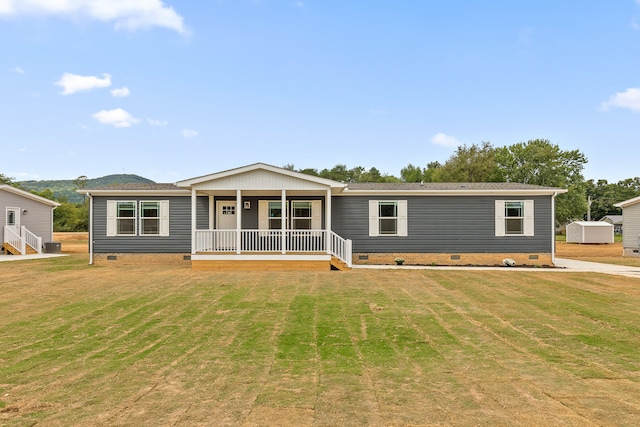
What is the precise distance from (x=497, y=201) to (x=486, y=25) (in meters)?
11.0

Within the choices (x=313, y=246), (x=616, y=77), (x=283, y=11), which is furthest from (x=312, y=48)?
(x=616, y=77)

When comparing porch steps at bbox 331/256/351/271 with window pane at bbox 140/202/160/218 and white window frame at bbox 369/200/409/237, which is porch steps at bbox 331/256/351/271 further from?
window pane at bbox 140/202/160/218

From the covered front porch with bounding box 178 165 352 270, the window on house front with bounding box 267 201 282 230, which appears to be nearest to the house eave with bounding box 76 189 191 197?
the covered front porch with bounding box 178 165 352 270

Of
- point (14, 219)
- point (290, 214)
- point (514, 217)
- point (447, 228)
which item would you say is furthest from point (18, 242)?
point (514, 217)

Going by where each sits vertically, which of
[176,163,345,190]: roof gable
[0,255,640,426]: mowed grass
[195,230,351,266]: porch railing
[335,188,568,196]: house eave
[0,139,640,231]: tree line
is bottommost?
[0,255,640,426]: mowed grass

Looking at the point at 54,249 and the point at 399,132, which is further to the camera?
the point at 399,132

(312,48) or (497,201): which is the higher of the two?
(312,48)

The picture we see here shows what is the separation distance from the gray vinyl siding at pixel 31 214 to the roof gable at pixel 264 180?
51.2 feet

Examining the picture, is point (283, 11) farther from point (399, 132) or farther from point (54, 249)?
point (399, 132)

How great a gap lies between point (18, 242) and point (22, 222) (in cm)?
184

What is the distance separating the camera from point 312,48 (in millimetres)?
25969

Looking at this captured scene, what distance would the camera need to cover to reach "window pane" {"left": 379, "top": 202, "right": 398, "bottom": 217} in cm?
1723

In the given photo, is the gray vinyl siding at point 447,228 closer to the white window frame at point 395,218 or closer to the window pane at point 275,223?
the white window frame at point 395,218

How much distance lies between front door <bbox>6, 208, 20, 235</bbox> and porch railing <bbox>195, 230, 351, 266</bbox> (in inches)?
603
